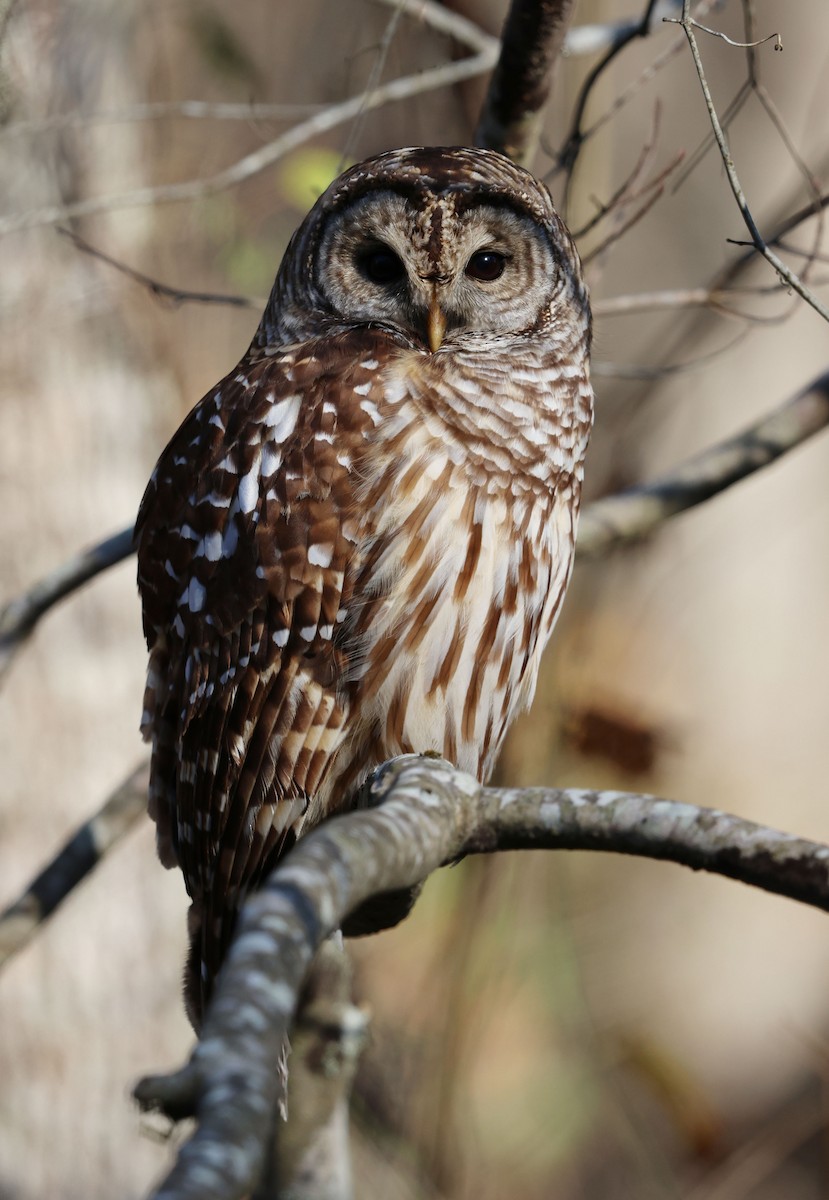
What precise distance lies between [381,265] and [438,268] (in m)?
0.17

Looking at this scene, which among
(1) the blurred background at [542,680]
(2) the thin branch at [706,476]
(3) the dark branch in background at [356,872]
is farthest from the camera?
(1) the blurred background at [542,680]

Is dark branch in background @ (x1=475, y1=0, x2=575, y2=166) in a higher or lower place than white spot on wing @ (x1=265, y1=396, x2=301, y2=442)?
higher

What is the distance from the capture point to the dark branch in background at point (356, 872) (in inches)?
38.1

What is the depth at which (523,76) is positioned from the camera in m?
2.99

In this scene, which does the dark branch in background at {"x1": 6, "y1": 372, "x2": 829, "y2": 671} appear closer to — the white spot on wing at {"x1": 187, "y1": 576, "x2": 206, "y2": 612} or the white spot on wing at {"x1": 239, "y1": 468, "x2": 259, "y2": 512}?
the white spot on wing at {"x1": 187, "y1": 576, "x2": 206, "y2": 612}

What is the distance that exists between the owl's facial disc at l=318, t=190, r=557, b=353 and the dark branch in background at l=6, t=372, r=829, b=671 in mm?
750

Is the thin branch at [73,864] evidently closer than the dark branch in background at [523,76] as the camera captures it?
No

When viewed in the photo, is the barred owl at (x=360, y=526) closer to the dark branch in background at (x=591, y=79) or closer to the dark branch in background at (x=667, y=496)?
the dark branch in background at (x=591, y=79)

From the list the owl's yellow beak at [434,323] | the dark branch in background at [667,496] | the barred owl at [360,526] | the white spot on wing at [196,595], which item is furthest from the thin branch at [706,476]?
the white spot on wing at [196,595]

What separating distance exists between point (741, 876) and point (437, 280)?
1555mm

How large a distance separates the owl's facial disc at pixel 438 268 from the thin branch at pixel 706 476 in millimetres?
744

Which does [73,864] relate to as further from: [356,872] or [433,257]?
[356,872]

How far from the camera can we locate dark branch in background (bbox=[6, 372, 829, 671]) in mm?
3367

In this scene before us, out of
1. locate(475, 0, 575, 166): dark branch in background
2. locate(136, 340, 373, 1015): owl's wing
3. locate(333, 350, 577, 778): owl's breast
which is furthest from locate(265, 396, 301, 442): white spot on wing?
locate(475, 0, 575, 166): dark branch in background
